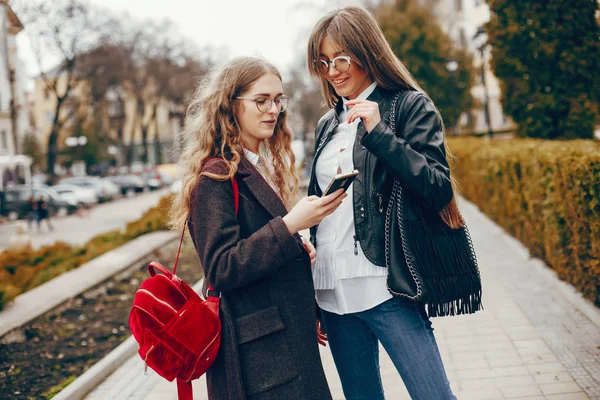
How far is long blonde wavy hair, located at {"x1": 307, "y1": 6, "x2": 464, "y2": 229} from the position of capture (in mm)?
2254

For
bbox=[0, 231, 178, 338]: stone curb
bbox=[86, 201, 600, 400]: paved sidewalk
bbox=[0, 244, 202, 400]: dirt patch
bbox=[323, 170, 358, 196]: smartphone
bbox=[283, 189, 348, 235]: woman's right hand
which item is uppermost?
bbox=[323, 170, 358, 196]: smartphone

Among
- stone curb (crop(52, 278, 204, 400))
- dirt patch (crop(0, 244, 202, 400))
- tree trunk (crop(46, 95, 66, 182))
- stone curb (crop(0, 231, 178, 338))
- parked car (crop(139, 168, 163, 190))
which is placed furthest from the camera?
parked car (crop(139, 168, 163, 190))

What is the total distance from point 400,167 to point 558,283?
479 centimetres

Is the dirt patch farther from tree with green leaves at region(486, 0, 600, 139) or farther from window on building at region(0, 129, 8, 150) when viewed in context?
window on building at region(0, 129, 8, 150)

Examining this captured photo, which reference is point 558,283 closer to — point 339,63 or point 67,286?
point 339,63

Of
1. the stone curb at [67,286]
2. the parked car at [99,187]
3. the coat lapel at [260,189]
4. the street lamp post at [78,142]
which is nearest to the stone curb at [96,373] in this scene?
the stone curb at [67,286]

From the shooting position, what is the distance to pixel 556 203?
233 inches

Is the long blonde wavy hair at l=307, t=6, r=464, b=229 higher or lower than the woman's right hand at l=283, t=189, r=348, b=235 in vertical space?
higher

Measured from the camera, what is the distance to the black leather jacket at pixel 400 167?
2043mm

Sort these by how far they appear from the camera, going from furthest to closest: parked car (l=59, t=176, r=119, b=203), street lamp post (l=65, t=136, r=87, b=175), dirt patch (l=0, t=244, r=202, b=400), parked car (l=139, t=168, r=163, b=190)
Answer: parked car (l=139, t=168, r=163, b=190) → street lamp post (l=65, t=136, r=87, b=175) → parked car (l=59, t=176, r=119, b=203) → dirt patch (l=0, t=244, r=202, b=400)

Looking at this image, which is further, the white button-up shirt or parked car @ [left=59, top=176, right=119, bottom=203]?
Result: parked car @ [left=59, top=176, right=119, bottom=203]

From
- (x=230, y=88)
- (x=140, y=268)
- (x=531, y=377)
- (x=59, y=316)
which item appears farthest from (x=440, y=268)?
(x=140, y=268)

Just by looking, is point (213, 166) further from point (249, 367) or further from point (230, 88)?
point (249, 367)

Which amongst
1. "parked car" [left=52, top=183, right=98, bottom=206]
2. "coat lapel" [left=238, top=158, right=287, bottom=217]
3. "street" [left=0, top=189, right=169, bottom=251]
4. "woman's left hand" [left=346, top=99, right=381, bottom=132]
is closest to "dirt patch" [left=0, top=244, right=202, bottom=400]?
"coat lapel" [left=238, top=158, right=287, bottom=217]
